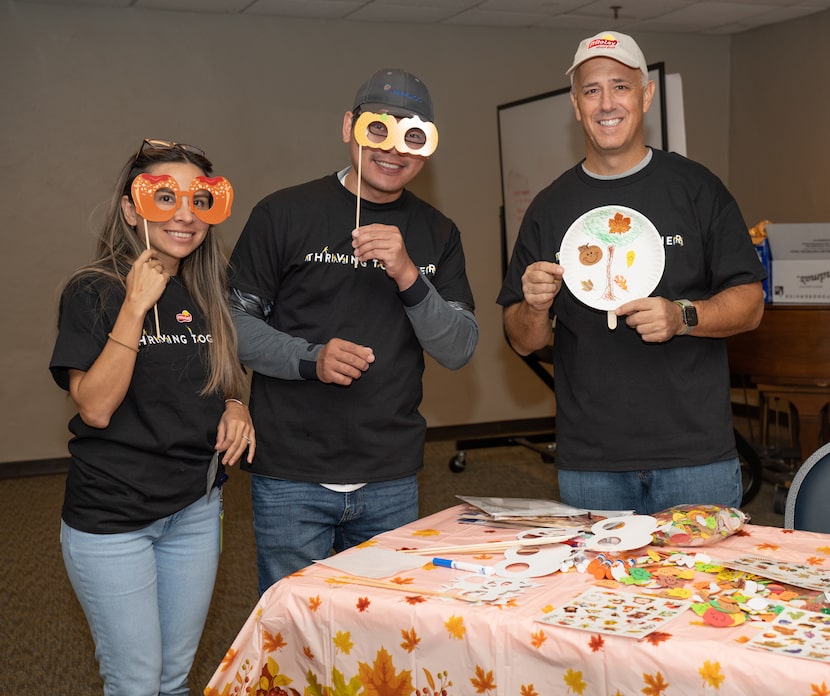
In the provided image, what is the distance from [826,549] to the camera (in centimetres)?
159

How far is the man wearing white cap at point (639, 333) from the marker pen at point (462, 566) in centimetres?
59

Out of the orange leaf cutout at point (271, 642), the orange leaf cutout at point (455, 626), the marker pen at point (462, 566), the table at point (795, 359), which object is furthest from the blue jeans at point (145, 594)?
the table at point (795, 359)

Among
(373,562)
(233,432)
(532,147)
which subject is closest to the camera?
(373,562)

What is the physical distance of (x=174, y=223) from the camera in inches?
72.6

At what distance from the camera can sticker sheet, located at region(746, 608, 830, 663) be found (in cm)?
114

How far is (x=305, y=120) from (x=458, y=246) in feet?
13.7

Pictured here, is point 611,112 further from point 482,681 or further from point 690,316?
point 482,681

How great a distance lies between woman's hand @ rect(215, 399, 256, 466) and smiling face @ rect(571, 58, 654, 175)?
0.95 m

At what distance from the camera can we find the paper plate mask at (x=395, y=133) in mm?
1909

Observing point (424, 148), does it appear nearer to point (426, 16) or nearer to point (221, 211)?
point (221, 211)

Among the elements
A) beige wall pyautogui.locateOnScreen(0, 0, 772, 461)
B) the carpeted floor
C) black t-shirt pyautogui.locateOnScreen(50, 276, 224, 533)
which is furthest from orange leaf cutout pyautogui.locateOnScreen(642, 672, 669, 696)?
beige wall pyautogui.locateOnScreen(0, 0, 772, 461)

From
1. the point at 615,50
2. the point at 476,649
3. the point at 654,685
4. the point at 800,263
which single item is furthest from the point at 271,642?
the point at 800,263

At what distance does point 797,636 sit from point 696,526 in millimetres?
408

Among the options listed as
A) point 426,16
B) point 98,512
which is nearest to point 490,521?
point 98,512
